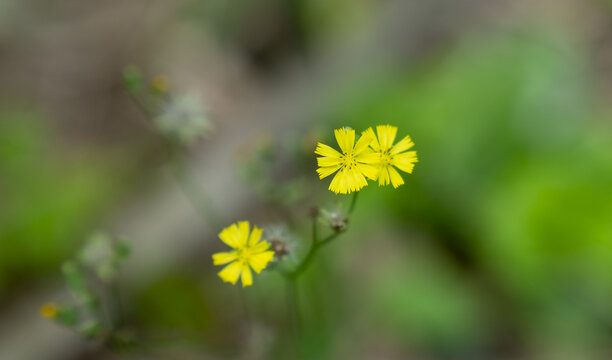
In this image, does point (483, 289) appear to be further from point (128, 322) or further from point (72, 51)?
point (72, 51)

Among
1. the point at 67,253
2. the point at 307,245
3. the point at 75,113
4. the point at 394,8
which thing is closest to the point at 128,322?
the point at 67,253

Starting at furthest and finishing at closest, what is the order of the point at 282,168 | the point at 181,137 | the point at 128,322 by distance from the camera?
the point at 282,168
the point at 128,322
the point at 181,137

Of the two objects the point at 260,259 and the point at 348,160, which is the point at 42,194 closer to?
the point at 260,259

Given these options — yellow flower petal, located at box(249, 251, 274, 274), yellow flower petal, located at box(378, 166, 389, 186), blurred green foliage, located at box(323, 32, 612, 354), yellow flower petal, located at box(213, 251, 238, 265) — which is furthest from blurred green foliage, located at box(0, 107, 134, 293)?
yellow flower petal, located at box(378, 166, 389, 186)

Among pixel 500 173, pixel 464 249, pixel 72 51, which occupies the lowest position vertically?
pixel 464 249

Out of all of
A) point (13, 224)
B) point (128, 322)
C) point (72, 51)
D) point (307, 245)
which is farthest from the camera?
point (72, 51)

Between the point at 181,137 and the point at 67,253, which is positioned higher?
→ the point at 67,253

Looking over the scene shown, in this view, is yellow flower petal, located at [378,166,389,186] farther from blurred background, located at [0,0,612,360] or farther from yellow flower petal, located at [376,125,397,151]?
blurred background, located at [0,0,612,360]

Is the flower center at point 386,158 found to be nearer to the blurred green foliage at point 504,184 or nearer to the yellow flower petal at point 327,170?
the yellow flower petal at point 327,170
